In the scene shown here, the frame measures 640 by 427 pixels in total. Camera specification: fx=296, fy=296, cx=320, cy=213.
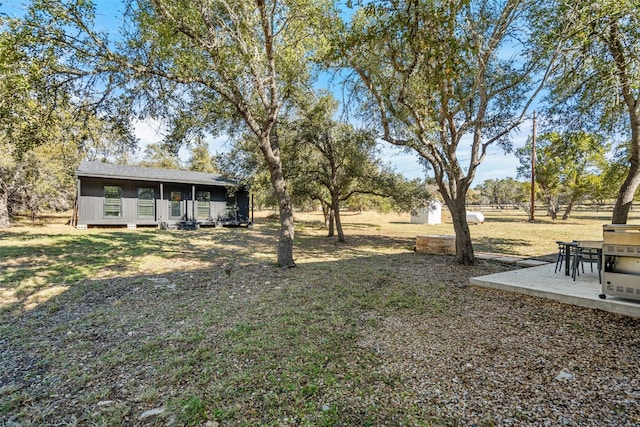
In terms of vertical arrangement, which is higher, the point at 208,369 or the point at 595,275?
the point at 595,275

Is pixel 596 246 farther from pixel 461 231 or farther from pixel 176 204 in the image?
pixel 176 204

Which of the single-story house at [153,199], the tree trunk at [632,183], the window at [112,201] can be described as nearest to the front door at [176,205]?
the single-story house at [153,199]

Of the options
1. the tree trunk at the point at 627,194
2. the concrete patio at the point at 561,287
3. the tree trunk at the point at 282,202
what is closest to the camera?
the concrete patio at the point at 561,287

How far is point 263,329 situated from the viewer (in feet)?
11.2

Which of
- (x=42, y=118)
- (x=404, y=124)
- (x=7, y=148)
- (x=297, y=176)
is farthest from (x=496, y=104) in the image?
(x=7, y=148)

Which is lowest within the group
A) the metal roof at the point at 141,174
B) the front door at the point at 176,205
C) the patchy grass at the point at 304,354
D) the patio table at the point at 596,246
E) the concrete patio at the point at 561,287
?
the patchy grass at the point at 304,354

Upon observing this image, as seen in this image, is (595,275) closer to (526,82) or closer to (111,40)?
(526,82)

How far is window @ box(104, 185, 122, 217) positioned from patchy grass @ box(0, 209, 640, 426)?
32.0 ft

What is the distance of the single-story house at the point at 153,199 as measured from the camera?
13773mm

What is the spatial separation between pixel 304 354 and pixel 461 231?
5199 mm

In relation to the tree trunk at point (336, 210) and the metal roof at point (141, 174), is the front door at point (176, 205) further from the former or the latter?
the tree trunk at point (336, 210)

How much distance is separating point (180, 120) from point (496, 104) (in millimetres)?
7070

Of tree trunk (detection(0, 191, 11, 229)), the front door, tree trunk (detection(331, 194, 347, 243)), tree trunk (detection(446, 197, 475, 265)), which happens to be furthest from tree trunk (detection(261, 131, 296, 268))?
tree trunk (detection(0, 191, 11, 229))

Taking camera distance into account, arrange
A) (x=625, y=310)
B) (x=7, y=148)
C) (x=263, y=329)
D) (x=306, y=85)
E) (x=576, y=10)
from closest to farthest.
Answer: (x=625, y=310), (x=263, y=329), (x=576, y=10), (x=306, y=85), (x=7, y=148)
